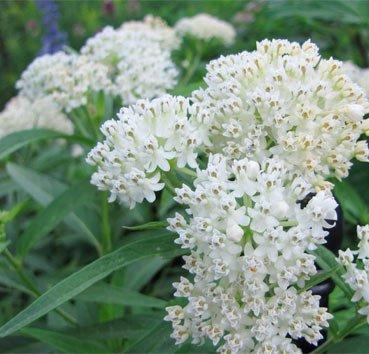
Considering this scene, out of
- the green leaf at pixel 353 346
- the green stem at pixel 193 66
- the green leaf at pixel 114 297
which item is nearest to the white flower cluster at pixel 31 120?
the green stem at pixel 193 66

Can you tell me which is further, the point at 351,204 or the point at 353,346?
the point at 351,204

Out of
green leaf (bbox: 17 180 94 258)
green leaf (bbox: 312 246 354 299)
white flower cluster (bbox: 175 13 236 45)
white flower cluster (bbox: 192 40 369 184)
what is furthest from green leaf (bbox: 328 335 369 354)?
white flower cluster (bbox: 175 13 236 45)

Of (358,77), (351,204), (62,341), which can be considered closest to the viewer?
(62,341)

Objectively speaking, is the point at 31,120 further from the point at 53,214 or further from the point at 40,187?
the point at 53,214

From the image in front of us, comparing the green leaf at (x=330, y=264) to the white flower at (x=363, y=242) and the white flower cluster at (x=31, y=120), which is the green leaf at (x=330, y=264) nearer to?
the white flower at (x=363, y=242)

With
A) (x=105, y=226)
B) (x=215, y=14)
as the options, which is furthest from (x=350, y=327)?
(x=215, y=14)

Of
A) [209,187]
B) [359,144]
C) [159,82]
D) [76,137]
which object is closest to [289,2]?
[159,82]
